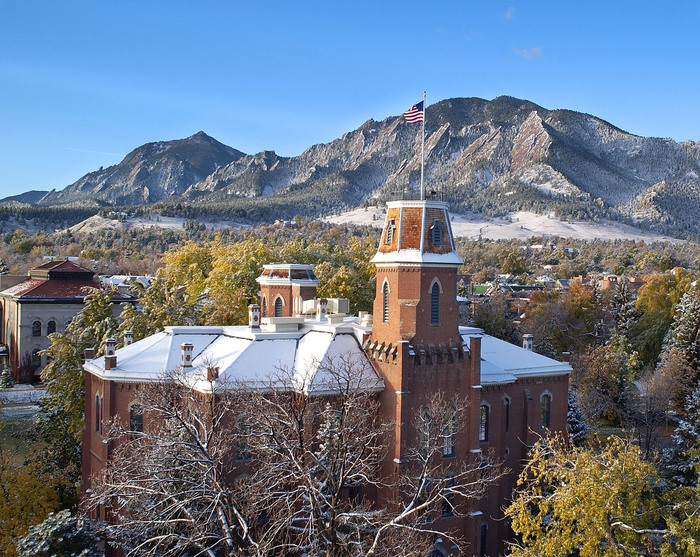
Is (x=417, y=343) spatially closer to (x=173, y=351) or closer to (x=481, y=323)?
(x=173, y=351)

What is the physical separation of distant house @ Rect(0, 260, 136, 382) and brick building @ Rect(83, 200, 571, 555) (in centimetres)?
3644

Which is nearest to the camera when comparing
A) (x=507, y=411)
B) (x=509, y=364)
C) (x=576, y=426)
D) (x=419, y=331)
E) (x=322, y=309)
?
(x=419, y=331)

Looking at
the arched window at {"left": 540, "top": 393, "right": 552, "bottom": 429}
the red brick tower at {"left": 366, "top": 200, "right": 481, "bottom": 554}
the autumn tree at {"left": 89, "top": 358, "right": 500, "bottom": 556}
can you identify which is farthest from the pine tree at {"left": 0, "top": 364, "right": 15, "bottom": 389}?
the arched window at {"left": 540, "top": 393, "right": 552, "bottom": 429}

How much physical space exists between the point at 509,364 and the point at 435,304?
8.20m

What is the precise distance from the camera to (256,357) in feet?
93.3

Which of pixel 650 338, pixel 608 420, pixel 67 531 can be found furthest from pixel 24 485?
pixel 650 338

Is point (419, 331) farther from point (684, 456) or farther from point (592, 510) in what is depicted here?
point (684, 456)

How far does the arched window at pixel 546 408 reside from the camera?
33.2 metres

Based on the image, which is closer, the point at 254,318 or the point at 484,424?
the point at 484,424

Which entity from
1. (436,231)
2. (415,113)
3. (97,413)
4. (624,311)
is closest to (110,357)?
(97,413)

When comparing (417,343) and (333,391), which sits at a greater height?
(417,343)

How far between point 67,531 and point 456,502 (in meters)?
Answer: 15.4

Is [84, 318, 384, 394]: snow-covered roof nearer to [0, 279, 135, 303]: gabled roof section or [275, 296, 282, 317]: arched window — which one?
[275, 296, 282, 317]: arched window

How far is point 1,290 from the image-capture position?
241 ft
